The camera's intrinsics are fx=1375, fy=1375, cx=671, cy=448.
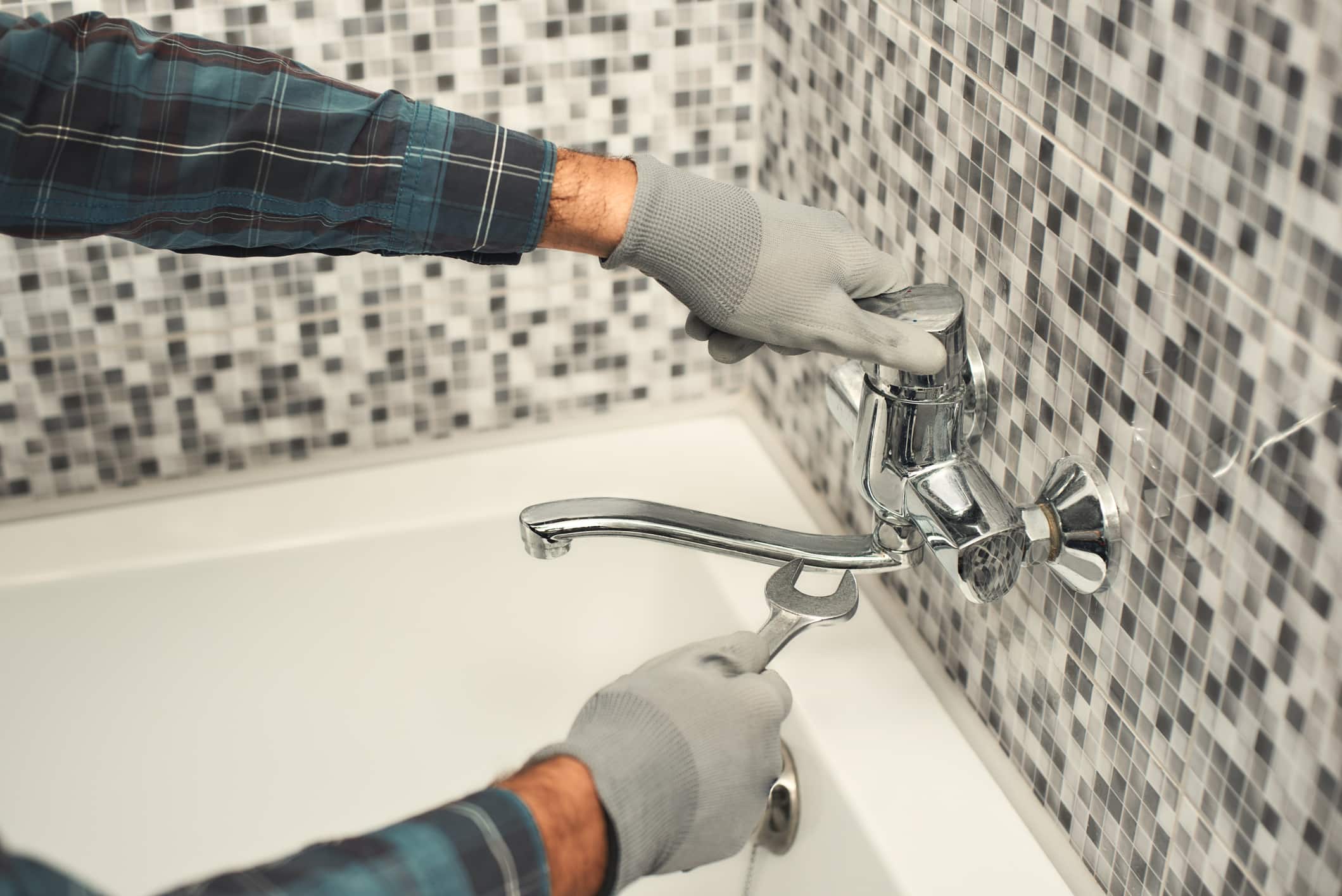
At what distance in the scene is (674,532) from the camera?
0.69 m

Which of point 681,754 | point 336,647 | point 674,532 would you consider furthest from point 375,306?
point 681,754

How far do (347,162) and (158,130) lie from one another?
0.31 ft

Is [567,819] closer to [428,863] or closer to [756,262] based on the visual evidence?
[428,863]

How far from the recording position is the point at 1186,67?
537 millimetres

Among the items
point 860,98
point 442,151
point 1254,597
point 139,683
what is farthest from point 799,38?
point 139,683

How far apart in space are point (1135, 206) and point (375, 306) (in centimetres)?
58

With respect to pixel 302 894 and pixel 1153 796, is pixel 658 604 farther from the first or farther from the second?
pixel 302 894

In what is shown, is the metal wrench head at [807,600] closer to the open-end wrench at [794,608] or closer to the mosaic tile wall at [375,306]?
the open-end wrench at [794,608]

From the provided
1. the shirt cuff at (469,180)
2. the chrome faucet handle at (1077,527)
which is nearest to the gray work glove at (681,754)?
the chrome faucet handle at (1077,527)

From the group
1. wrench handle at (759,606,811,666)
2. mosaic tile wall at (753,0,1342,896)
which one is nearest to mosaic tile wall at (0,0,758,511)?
mosaic tile wall at (753,0,1342,896)

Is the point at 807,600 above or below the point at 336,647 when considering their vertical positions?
above

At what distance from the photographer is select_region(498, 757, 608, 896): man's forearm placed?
0.53m

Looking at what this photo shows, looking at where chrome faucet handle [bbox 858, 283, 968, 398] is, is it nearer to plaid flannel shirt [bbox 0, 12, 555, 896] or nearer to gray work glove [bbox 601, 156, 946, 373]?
gray work glove [bbox 601, 156, 946, 373]

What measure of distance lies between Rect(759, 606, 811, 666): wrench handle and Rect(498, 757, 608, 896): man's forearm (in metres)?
0.16
